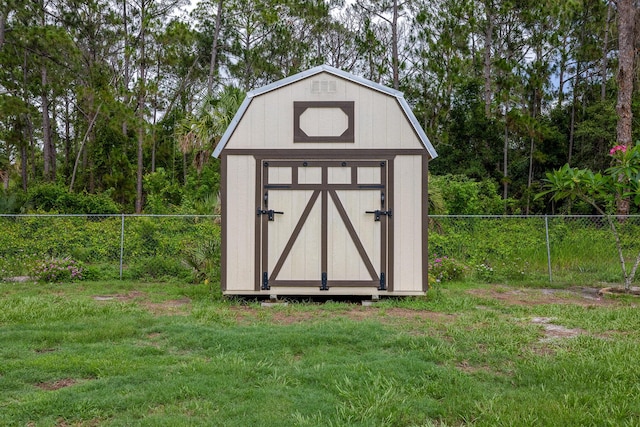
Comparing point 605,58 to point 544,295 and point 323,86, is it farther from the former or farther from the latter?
point 323,86

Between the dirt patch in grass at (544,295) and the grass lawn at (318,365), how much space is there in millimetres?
594

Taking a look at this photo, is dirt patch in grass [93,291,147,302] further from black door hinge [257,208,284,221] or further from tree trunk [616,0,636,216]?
tree trunk [616,0,636,216]

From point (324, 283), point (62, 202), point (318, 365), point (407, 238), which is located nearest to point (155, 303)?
point (324, 283)

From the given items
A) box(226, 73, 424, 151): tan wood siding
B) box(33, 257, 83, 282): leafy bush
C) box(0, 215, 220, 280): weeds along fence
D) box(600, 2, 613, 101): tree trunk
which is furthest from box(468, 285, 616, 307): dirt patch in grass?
box(600, 2, 613, 101): tree trunk

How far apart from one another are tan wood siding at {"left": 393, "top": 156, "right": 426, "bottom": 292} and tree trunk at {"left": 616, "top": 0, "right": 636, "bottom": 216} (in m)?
9.38

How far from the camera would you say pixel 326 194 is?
290 inches

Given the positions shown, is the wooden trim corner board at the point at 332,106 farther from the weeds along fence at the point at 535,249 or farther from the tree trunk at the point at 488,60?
the tree trunk at the point at 488,60

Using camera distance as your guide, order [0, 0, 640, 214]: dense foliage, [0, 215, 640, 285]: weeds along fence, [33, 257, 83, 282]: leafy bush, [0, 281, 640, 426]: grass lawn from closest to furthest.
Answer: [0, 281, 640, 426]: grass lawn, [33, 257, 83, 282]: leafy bush, [0, 215, 640, 285]: weeds along fence, [0, 0, 640, 214]: dense foliage

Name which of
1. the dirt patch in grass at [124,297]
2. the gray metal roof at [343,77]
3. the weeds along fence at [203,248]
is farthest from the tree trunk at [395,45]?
the dirt patch in grass at [124,297]

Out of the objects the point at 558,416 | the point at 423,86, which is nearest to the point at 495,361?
the point at 558,416

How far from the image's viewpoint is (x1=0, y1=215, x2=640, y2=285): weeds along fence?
9.67 metres

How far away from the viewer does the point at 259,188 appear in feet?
24.1

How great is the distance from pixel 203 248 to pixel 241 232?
6.96 feet

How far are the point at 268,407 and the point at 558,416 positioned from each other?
1.78 m
